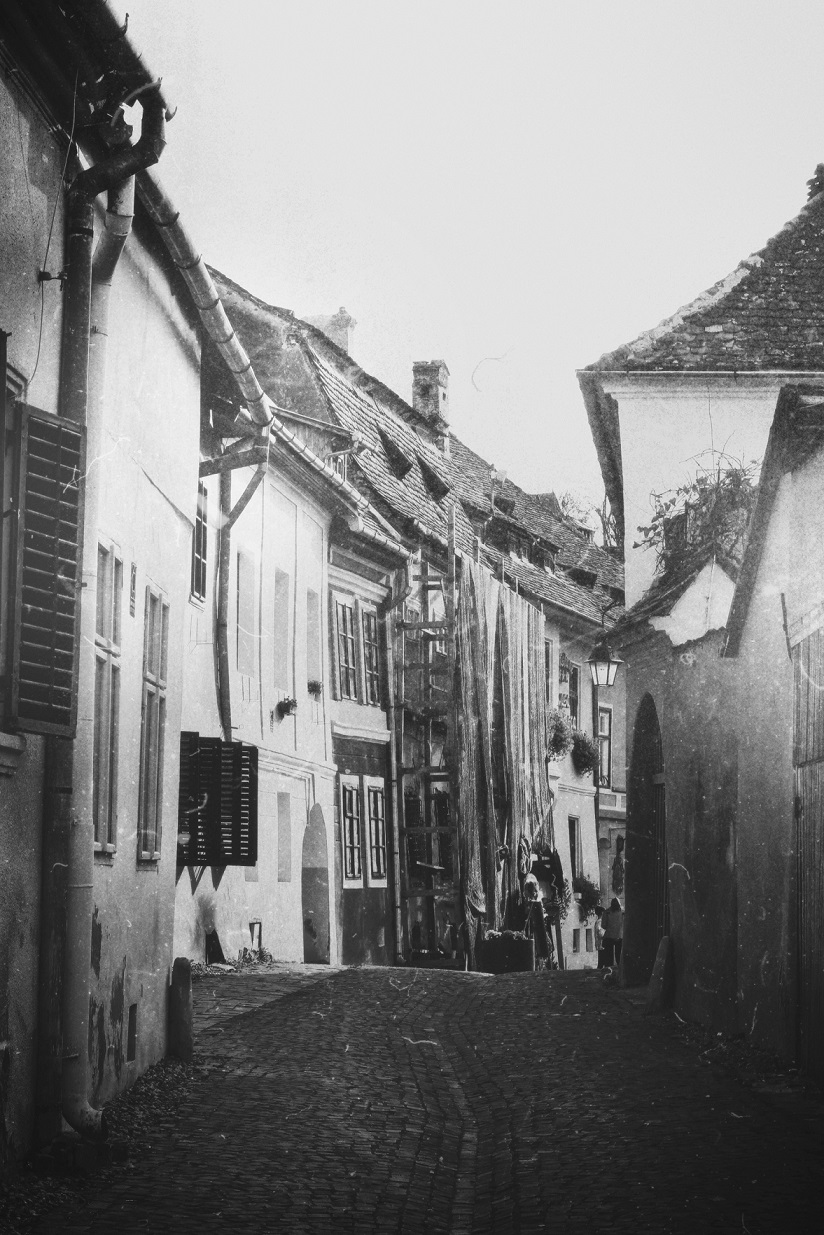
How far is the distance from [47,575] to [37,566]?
7 centimetres

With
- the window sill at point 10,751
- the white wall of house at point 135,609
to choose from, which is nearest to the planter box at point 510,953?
the white wall of house at point 135,609

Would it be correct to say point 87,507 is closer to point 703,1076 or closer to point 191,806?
point 703,1076

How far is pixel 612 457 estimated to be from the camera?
23094 millimetres

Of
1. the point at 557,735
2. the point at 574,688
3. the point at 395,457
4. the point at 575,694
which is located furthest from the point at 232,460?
the point at 575,694

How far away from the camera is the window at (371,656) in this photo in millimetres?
25984

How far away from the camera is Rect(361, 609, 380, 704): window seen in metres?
26.0

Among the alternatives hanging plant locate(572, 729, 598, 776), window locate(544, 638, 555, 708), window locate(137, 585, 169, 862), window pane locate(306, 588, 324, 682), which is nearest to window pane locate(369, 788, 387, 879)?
window pane locate(306, 588, 324, 682)

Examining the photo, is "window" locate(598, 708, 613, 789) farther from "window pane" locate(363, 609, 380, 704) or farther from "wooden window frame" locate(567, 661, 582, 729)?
"window pane" locate(363, 609, 380, 704)

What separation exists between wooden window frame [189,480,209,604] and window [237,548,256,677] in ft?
5.22

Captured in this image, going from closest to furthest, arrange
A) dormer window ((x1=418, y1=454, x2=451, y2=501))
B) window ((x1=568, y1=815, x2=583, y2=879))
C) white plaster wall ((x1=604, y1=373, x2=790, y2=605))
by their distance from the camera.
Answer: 1. white plaster wall ((x1=604, y1=373, x2=790, y2=605))
2. dormer window ((x1=418, y1=454, x2=451, y2=501))
3. window ((x1=568, y1=815, x2=583, y2=879))

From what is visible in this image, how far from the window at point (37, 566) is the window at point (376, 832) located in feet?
62.0

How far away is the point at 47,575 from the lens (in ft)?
22.1

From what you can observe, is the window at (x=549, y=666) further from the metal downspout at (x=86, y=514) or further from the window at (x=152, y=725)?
the metal downspout at (x=86, y=514)

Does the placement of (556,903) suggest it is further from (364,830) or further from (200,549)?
(200,549)
